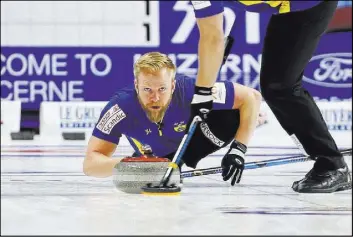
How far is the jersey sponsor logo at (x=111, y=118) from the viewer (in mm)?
3715

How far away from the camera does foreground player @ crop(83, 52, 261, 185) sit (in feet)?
11.8

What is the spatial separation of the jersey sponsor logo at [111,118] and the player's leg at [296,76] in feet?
2.21

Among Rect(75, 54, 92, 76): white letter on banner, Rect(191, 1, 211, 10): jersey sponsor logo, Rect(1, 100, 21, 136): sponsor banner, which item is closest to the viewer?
Rect(191, 1, 211, 10): jersey sponsor logo

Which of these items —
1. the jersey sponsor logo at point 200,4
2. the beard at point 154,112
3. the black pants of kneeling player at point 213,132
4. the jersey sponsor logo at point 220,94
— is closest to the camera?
the jersey sponsor logo at point 200,4

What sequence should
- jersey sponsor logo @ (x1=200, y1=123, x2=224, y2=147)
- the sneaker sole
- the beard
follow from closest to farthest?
the sneaker sole
the beard
jersey sponsor logo @ (x1=200, y1=123, x2=224, y2=147)

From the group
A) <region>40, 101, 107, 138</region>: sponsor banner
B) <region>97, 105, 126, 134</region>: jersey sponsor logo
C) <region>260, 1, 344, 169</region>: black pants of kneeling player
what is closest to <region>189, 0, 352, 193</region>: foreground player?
<region>260, 1, 344, 169</region>: black pants of kneeling player

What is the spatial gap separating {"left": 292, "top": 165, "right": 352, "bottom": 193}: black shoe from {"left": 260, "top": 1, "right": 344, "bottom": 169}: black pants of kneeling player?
0.12 feet

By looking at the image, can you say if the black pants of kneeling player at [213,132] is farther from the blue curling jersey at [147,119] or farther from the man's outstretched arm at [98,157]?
the man's outstretched arm at [98,157]

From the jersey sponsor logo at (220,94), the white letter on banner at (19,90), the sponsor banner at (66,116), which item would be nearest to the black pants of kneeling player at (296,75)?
the jersey sponsor logo at (220,94)

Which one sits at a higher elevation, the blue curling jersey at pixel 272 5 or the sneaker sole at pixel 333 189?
the blue curling jersey at pixel 272 5

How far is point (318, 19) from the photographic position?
3430 millimetres

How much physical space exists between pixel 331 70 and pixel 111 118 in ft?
19.1

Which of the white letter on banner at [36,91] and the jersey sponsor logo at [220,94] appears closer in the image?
the jersey sponsor logo at [220,94]

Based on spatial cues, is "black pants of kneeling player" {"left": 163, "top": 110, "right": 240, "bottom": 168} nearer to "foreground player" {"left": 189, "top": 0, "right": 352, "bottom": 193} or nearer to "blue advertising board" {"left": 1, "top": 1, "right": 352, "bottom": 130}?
"foreground player" {"left": 189, "top": 0, "right": 352, "bottom": 193}
